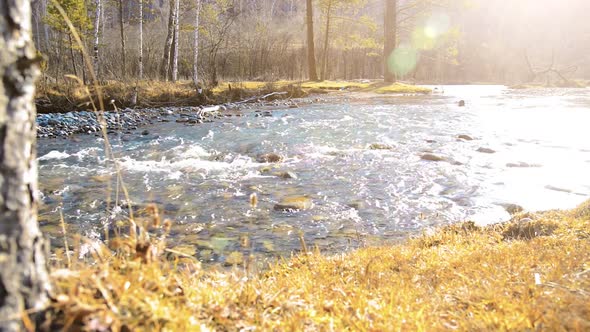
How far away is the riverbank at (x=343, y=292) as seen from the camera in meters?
1.52

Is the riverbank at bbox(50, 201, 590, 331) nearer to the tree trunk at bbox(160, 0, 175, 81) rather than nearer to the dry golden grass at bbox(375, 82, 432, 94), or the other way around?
the tree trunk at bbox(160, 0, 175, 81)

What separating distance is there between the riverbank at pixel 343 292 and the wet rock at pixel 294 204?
225cm

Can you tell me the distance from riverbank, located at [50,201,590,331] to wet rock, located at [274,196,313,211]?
225 centimetres

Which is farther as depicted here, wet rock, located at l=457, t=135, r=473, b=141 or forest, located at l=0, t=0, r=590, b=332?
wet rock, located at l=457, t=135, r=473, b=141

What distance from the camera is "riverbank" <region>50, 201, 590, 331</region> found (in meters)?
1.52

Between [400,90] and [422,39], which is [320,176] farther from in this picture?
[422,39]

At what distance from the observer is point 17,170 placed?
1.18 m

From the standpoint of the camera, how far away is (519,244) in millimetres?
3350

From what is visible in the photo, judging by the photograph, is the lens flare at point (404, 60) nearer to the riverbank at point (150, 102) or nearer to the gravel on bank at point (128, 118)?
the riverbank at point (150, 102)

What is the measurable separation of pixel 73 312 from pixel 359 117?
42.1 feet

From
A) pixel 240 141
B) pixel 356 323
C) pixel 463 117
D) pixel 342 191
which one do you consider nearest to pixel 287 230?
pixel 342 191

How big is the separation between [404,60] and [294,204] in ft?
104

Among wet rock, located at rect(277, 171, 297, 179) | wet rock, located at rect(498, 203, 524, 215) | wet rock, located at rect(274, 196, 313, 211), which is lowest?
wet rock, located at rect(498, 203, 524, 215)

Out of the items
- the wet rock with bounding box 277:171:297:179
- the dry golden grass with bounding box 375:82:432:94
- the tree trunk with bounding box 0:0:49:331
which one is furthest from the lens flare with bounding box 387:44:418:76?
the tree trunk with bounding box 0:0:49:331
